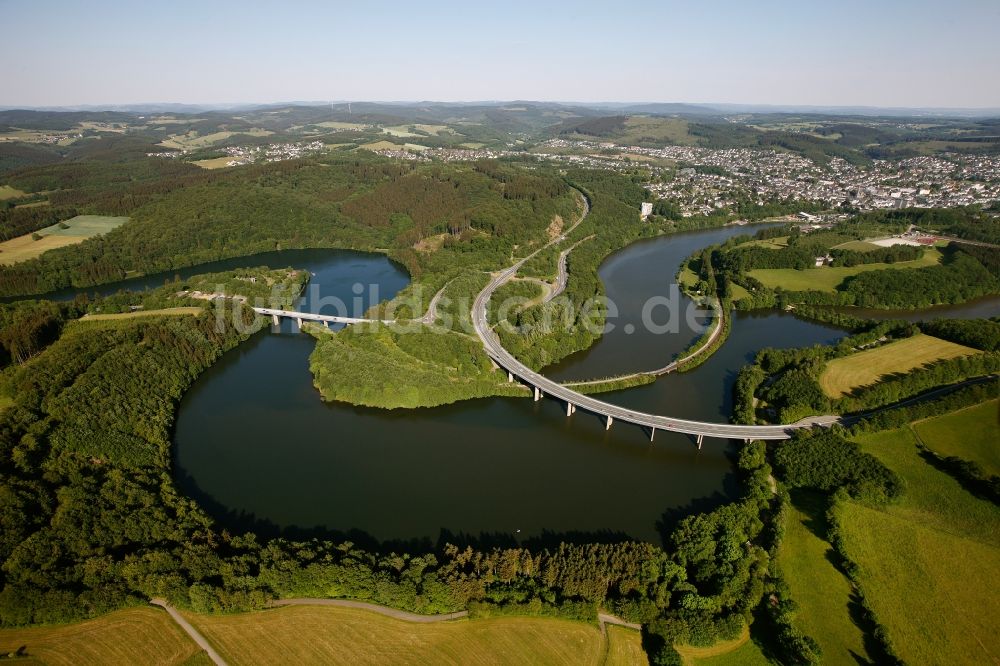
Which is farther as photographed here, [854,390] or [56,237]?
[56,237]

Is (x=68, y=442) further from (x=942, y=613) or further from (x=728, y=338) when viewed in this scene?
(x=728, y=338)

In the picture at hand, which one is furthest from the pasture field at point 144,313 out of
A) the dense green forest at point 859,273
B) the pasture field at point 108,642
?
the dense green forest at point 859,273

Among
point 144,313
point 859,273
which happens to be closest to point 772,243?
point 859,273

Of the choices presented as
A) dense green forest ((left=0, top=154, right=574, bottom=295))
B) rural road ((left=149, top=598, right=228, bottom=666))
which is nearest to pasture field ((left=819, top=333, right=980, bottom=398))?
rural road ((left=149, top=598, right=228, bottom=666))

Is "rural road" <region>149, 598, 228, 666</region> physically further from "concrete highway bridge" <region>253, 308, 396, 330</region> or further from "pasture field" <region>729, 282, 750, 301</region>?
"pasture field" <region>729, 282, 750, 301</region>

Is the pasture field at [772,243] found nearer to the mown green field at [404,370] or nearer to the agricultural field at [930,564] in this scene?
the agricultural field at [930,564]

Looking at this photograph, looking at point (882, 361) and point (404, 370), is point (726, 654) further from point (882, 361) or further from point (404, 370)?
point (882, 361)

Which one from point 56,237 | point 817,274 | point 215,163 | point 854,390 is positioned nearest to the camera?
point 854,390
